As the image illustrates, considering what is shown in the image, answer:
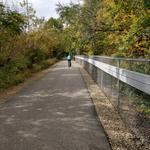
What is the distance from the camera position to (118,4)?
516 inches

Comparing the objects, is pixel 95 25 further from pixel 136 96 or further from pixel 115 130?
pixel 136 96

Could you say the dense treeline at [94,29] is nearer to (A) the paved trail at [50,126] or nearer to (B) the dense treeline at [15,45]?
(B) the dense treeline at [15,45]

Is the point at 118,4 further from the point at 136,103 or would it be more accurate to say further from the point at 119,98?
the point at 136,103

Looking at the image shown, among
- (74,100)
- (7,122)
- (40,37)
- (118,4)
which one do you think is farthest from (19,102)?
(40,37)

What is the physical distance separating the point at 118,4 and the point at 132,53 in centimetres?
295

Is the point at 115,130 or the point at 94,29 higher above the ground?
the point at 94,29

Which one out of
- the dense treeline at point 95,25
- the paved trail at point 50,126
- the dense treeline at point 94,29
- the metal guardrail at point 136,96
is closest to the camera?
the metal guardrail at point 136,96

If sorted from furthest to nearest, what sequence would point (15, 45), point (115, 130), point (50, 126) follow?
point (15, 45), point (50, 126), point (115, 130)

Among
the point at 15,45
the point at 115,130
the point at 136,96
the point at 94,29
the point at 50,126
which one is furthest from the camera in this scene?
the point at 15,45

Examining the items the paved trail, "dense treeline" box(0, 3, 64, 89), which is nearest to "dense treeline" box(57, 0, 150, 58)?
"dense treeline" box(0, 3, 64, 89)

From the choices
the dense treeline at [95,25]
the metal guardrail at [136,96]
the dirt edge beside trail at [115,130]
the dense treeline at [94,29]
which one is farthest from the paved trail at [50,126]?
the dense treeline at [95,25]

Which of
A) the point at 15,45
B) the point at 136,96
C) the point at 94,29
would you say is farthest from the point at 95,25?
the point at 136,96

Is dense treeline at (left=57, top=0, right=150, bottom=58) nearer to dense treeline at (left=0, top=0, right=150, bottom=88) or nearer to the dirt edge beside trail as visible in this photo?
dense treeline at (left=0, top=0, right=150, bottom=88)

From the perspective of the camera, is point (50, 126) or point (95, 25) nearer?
point (50, 126)
